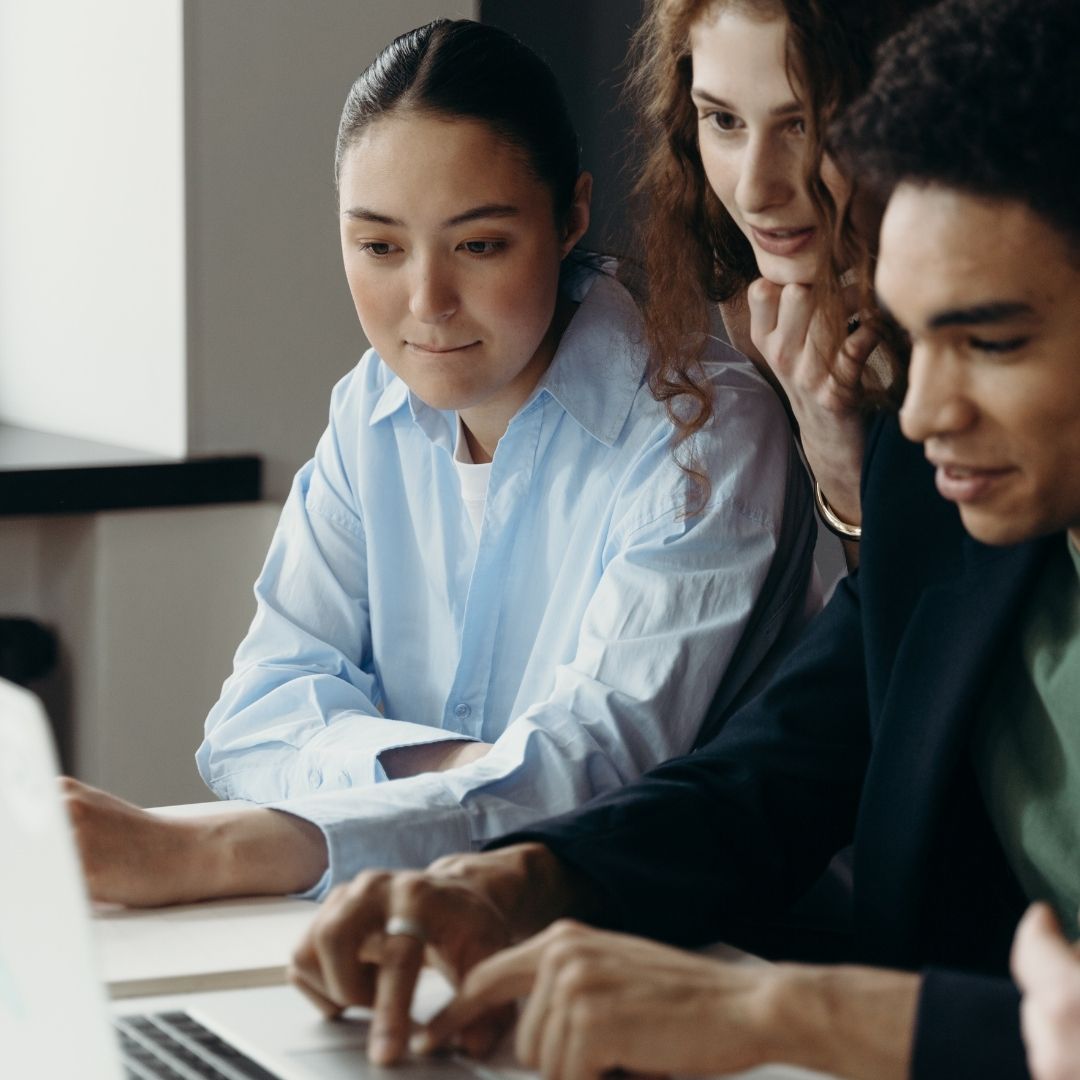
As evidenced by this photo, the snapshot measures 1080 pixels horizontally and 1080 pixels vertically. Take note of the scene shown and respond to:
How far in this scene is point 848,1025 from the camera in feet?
2.74

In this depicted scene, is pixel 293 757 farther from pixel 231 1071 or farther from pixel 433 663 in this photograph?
pixel 231 1071

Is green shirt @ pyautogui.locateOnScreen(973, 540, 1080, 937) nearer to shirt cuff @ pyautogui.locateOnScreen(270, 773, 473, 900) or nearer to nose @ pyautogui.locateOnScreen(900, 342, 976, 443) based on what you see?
nose @ pyautogui.locateOnScreen(900, 342, 976, 443)

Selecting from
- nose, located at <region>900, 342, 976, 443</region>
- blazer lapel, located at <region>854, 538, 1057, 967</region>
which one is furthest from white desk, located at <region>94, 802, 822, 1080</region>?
nose, located at <region>900, 342, 976, 443</region>

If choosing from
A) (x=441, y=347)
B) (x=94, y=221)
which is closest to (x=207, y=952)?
(x=441, y=347)

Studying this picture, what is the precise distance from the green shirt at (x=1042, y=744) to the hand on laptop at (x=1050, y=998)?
0.38 metres

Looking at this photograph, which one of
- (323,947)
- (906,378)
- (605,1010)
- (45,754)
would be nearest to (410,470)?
(906,378)

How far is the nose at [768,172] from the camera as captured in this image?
4.74 ft

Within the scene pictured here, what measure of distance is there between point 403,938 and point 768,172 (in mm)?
747

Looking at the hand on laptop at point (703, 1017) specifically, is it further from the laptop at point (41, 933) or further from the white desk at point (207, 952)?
the laptop at point (41, 933)

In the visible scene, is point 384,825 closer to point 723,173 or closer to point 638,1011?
point 638,1011

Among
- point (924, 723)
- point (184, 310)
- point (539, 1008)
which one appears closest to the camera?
point (539, 1008)

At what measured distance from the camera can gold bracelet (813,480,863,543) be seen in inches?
62.1

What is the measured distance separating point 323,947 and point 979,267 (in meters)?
0.51

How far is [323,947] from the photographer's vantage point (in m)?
0.95
